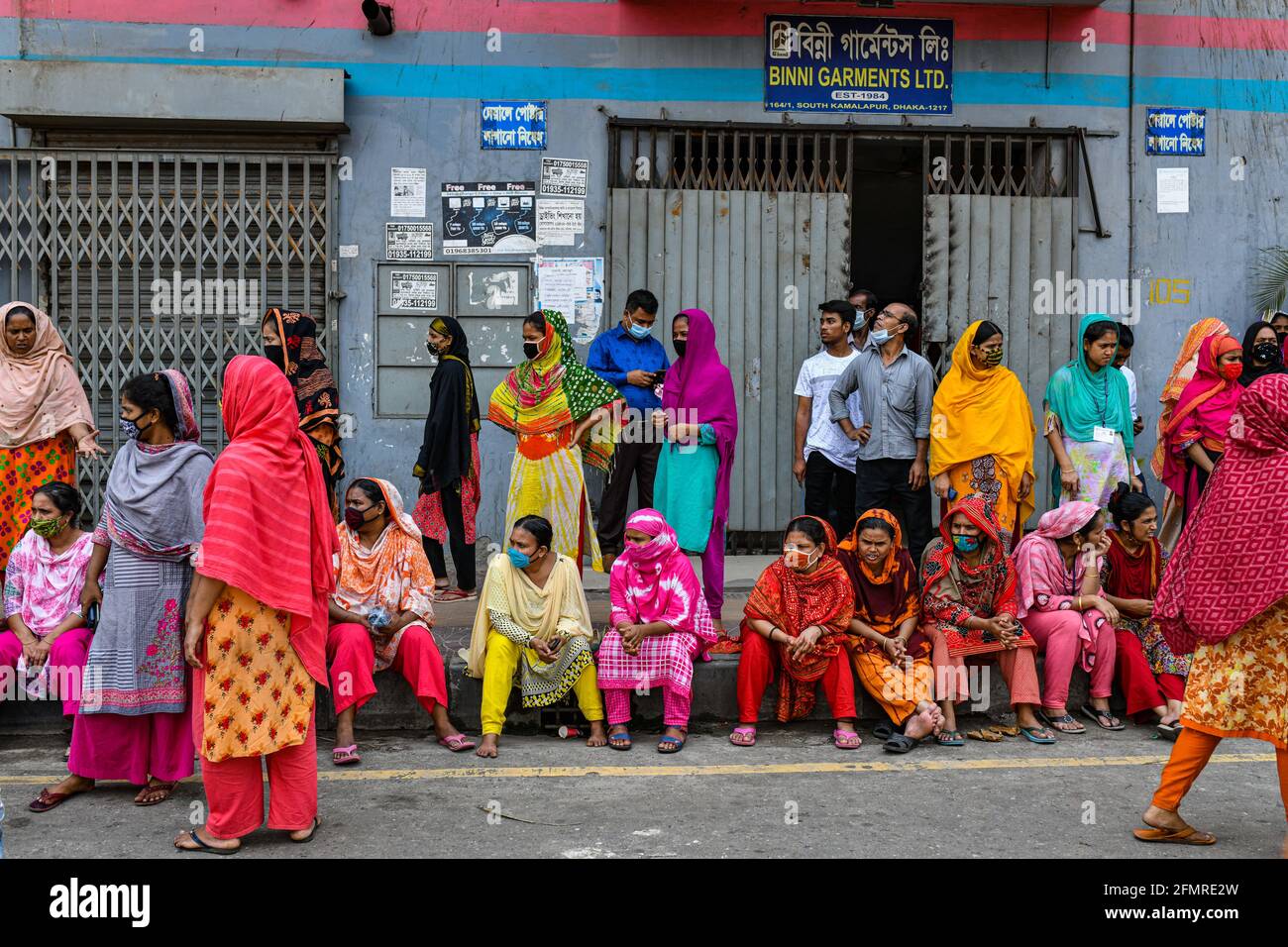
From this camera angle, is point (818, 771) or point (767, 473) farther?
Result: point (767, 473)

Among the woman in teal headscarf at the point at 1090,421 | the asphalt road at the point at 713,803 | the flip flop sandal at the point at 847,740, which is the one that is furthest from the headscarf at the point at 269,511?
the woman in teal headscarf at the point at 1090,421

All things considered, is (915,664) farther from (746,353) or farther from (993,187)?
(993,187)

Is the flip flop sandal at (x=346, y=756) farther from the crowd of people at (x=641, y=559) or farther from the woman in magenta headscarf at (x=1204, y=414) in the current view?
the woman in magenta headscarf at (x=1204, y=414)

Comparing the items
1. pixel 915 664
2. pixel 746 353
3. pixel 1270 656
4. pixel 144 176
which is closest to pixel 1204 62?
pixel 746 353

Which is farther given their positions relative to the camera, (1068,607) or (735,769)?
(1068,607)

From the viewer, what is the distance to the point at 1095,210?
28.9ft

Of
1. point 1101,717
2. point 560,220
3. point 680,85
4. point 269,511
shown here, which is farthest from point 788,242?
point 269,511

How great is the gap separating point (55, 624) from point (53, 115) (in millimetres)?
4487

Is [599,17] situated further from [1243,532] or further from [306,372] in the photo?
[1243,532]

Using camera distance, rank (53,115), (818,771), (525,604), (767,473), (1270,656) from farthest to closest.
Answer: (767,473) < (53,115) < (525,604) < (818,771) < (1270,656)

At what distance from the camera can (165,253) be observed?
8391 mm

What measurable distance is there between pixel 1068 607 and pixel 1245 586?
69.4 inches

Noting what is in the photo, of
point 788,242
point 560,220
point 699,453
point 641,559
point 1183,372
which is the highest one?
point 560,220

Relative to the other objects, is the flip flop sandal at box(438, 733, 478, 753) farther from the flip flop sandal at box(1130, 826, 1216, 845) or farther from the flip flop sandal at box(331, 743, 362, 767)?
the flip flop sandal at box(1130, 826, 1216, 845)
